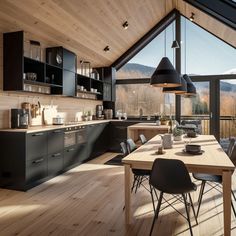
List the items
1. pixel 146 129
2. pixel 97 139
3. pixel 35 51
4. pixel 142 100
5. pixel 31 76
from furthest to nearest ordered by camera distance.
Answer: pixel 142 100
pixel 97 139
pixel 146 129
pixel 35 51
pixel 31 76

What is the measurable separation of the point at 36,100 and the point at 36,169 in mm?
1605

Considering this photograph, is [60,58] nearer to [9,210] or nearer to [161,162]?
[9,210]

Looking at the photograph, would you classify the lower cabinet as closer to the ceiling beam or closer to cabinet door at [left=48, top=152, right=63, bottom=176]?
→ cabinet door at [left=48, top=152, right=63, bottom=176]

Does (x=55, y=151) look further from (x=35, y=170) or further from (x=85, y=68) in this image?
(x=85, y=68)

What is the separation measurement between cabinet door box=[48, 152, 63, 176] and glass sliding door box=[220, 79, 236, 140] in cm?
476

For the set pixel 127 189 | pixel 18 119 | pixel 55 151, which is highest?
pixel 18 119

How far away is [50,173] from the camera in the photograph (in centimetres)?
441

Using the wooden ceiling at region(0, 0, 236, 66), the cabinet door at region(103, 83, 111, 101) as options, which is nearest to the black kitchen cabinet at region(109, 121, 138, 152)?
the cabinet door at region(103, 83, 111, 101)

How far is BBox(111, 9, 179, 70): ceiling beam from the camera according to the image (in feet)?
23.9

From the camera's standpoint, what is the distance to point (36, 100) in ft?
16.5

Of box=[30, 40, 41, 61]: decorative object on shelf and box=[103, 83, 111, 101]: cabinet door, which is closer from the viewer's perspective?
box=[30, 40, 41, 61]: decorative object on shelf

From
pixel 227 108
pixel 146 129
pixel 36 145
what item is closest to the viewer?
pixel 36 145

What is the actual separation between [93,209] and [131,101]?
17.0 ft

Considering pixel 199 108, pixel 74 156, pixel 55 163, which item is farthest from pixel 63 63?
pixel 199 108
